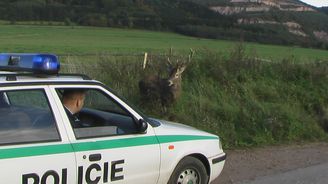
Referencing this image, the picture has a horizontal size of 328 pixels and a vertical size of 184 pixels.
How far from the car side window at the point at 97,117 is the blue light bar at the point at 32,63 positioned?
238 mm

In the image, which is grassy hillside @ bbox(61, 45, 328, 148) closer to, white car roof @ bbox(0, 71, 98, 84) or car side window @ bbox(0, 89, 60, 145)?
white car roof @ bbox(0, 71, 98, 84)

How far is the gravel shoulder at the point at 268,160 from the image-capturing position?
8.02 metres

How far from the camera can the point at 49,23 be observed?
279 feet

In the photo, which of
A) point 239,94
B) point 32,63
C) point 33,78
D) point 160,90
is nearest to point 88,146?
point 33,78

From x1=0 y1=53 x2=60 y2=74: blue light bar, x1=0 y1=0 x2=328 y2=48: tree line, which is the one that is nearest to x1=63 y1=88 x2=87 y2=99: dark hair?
x1=0 y1=53 x2=60 y2=74: blue light bar

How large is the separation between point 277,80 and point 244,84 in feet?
4.86

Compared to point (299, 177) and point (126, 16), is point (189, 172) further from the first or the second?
point (126, 16)

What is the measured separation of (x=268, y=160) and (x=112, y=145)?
4505mm

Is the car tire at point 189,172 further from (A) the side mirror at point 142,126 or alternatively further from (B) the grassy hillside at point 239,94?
(B) the grassy hillside at point 239,94

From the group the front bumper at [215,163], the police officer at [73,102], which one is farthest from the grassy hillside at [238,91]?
the police officer at [73,102]

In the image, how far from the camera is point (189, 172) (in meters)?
6.23

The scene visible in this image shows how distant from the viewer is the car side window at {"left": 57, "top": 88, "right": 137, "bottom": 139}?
5.34m

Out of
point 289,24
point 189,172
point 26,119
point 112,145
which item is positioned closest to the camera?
point 26,119

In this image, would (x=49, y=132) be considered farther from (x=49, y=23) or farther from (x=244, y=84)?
(x=49, y=23)
